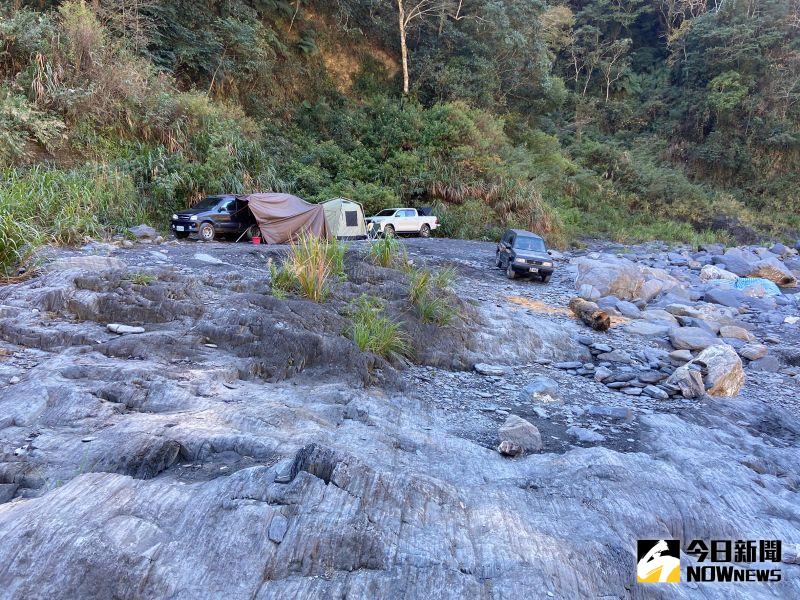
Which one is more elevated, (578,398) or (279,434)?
(279,434)

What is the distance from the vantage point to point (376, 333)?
7.40 m

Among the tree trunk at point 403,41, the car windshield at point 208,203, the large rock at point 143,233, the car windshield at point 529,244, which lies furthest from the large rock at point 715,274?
the tree trunk at point 403,41

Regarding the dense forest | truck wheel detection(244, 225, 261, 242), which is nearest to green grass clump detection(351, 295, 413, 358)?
the dense forest

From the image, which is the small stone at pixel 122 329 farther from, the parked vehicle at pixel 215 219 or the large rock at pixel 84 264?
the parked vehicle at pixel 215 219

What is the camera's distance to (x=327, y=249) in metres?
9.27

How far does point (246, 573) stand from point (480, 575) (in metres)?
1.19

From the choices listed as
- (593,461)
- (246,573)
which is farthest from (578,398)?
(246,573)

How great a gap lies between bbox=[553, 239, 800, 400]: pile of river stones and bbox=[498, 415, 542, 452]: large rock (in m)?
2.94

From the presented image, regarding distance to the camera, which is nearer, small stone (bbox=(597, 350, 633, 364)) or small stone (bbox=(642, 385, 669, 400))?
small stone (bbox=(642, 385, 669, 400))

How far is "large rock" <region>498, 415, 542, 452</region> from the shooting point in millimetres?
5410

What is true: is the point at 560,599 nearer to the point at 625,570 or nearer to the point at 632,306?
the point at 625,570

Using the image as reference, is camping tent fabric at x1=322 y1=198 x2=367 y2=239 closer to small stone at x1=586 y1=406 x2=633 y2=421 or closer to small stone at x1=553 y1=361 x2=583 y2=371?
small stone at x1=553 y1=361 x2=583 y2=371

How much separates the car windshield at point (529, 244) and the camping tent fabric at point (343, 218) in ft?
20.6

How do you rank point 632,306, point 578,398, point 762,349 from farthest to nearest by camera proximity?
point 632,306 < point 762,349 < point 578,398
